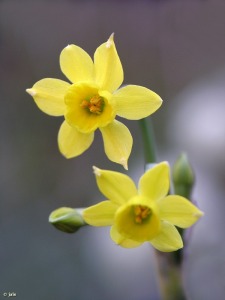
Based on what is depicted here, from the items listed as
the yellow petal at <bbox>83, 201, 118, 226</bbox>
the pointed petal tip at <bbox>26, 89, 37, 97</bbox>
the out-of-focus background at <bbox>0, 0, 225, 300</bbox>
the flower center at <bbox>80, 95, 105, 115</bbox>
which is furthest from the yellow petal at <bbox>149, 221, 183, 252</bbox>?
the out-of-focus background at <bbox>0, 0, 225, 300</bbox>

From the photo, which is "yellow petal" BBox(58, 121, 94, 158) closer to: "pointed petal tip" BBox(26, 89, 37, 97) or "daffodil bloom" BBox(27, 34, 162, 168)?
"daffodil bloom" BBox(27, 34, 162, 168)

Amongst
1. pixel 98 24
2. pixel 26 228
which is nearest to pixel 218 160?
pixel 26 228

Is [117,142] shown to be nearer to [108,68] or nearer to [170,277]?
[108,68]

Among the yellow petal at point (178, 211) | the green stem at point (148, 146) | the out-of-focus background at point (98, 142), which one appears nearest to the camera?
the yellow petal at point (178, 211)

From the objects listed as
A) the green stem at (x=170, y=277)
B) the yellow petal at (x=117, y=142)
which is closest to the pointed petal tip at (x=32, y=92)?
the yellow petal at (x=117, y=142)

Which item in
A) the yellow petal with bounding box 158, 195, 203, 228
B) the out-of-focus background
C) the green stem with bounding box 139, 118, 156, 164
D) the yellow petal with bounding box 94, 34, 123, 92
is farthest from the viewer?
the out-of-focus background

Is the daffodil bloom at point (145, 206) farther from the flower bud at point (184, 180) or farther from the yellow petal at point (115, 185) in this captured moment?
the flower bud at point (184, 180)

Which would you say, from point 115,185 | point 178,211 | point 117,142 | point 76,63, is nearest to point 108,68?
point 76,63
